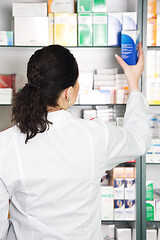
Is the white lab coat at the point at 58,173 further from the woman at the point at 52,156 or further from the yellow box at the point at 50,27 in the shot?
the yellow box at the point at 50,27

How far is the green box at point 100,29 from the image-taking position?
254 centimetres

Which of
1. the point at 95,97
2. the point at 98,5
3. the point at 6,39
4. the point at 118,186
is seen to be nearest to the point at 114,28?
the point at 98,5

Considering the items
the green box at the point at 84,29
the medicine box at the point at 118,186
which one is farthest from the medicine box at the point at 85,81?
the medicine box at the point at 118,186

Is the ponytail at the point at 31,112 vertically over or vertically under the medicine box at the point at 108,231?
over

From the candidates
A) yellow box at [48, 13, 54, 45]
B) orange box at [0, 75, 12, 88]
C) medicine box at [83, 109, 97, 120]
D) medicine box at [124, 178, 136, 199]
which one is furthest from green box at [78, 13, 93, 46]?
medicine box at [124, 178, 136, 199]

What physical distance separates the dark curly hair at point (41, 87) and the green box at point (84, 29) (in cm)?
142

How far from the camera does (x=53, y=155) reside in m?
1.14

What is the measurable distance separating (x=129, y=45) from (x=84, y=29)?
378 mm

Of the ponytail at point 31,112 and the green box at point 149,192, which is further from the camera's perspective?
the green box at point 149,192

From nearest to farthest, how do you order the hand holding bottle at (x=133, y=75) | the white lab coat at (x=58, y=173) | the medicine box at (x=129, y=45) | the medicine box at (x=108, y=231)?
the white lab coat at (x=58, y=173) → the hand holding bottle at (x=133, y=75) → the medicine box at (x=129, y=45) → the medicine box at (x=108, y=231)

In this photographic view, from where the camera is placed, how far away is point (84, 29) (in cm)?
256

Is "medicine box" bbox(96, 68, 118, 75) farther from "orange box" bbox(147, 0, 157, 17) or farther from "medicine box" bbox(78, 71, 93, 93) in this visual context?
"orange box" bbox(147, 0, 157, 17)

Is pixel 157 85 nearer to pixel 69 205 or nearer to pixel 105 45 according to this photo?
pixel 105 45

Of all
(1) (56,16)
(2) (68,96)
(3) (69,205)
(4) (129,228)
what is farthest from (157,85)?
(3) (69,205)
